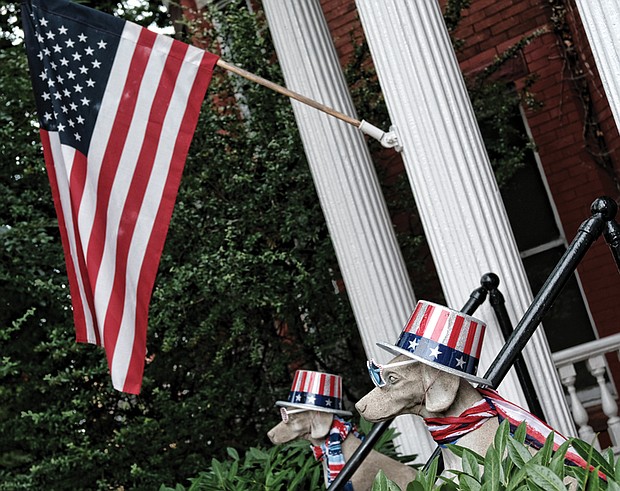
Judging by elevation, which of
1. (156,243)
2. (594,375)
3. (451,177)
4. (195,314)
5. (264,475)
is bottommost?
(594,375)

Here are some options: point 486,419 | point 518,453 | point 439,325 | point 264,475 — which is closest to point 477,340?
point 439,325

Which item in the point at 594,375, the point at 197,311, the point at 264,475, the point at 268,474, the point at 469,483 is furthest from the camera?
the point at 197,311

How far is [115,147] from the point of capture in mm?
5230

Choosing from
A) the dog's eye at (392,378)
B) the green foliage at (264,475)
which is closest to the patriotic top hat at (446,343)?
the dog's eye at (392,378)

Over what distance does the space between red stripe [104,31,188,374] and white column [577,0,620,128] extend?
256 cm

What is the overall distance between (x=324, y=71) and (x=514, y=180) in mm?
3645

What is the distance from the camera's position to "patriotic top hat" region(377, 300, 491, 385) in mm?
3240

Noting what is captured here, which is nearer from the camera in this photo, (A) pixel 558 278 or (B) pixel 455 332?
(B) pixel 455 332

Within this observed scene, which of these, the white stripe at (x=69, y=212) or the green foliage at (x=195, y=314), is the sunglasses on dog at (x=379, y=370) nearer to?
the white stripe at (x=69, y=212)

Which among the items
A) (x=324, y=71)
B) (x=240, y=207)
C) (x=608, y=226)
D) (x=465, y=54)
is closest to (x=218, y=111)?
(x=240, y=207)

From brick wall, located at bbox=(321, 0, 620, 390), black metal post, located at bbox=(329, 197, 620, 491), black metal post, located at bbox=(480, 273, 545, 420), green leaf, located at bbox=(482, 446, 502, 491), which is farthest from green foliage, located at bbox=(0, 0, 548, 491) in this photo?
green leaf, located at bbox=(482, 446, 502, 491)

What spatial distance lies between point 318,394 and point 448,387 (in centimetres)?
125

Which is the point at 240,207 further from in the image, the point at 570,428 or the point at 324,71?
the point at 570,428

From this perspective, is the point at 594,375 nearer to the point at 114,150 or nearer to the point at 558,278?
the point at 558,278
